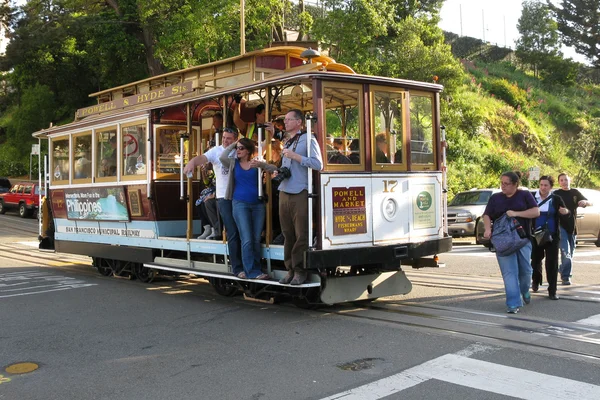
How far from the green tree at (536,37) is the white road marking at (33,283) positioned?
148 feet

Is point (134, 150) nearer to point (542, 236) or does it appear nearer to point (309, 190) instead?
point (309, 190)

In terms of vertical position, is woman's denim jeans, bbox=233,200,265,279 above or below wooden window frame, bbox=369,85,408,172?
below

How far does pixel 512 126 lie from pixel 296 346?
98.8ft

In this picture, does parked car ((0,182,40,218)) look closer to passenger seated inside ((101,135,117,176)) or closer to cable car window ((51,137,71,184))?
cable car window ((51,137,71,184))

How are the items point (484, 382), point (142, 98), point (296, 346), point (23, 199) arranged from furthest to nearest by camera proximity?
point (23, 199)
point (142, 98)
point (296, 346)
point (484, 382)

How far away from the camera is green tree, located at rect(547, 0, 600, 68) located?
51.0 m

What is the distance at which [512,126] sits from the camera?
Answer: 33.8 m

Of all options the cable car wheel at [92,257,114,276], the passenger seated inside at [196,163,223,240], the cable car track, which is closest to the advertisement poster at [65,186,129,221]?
the cable car wheel at [92,257,114,276]

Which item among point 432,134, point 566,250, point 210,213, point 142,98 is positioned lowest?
point 566,250

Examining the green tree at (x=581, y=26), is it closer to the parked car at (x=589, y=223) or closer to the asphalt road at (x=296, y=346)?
the parked car at (x=589, y=223)

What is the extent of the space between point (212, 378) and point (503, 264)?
4158mm

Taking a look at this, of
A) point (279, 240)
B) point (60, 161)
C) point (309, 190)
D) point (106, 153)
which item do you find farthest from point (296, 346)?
point (60, 161)

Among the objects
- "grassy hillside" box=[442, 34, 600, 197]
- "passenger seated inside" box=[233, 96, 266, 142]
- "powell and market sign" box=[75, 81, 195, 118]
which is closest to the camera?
"passenger seated inside" box=[233, 96, 266, 142]

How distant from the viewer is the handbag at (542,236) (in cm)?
889
